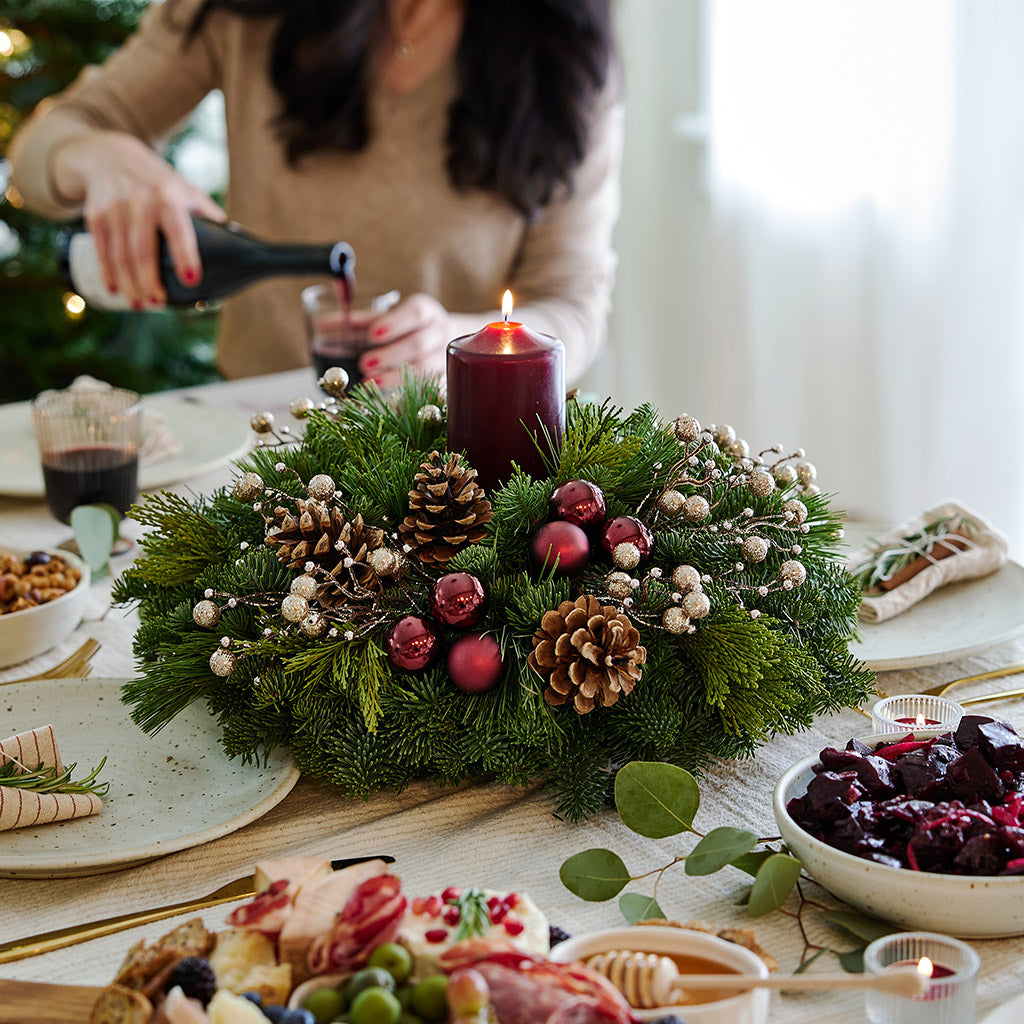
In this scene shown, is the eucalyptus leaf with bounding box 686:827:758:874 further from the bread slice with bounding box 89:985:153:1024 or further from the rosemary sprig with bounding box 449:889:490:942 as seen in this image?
the bread slice with bounding box 89:985:153:1024

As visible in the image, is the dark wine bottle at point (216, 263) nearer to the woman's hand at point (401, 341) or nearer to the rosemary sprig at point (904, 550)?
the woman's hand at point (401, 341)

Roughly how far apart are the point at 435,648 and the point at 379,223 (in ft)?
4.73

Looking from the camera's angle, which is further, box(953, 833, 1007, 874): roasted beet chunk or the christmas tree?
the christmas tree

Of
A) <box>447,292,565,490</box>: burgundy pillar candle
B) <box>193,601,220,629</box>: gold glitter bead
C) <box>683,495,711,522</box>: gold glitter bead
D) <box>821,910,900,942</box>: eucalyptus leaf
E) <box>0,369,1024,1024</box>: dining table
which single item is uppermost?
<box>447,292,565,490</box>: burgundy pillar candle

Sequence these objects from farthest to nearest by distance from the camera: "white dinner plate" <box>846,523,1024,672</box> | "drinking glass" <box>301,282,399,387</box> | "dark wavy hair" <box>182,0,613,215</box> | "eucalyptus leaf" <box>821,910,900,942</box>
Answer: "dark wavy hair" <box>182,0,613,215</box> < "drinking glass" <box>301,282,399,387</box> < "white dinner plate" <box>846,523,1024,672</box> < "eucalyptus leaf" <box>821,910,900,942</box>

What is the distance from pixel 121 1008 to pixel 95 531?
2.01 feet

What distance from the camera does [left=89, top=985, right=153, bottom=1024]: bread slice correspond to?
1.51 feet

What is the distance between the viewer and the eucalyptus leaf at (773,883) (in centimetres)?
58

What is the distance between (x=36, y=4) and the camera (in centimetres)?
249

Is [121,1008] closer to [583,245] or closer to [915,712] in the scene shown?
[915,712]

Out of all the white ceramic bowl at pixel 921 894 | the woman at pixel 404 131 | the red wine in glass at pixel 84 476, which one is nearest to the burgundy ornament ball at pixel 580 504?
the white ceramic bowl at pixel 921 894

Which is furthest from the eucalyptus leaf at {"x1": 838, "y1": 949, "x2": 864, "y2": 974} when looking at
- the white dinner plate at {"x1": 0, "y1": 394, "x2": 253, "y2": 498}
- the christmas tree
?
the christmas tree

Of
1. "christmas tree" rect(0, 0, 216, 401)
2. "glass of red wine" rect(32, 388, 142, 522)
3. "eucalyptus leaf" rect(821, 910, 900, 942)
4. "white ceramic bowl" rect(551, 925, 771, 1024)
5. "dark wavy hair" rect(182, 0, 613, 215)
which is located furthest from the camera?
"christmas tree" rect(0, 0, 216, 401)

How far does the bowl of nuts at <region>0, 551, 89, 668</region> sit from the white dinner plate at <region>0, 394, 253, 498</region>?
23cm
